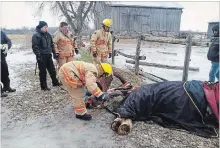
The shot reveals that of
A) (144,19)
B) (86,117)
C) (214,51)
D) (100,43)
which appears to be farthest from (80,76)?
(144,19)

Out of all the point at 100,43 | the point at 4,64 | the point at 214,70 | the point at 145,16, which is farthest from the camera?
the point at 145,16

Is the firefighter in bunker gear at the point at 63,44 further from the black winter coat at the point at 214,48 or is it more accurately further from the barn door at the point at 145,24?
the barn door at the point at 145,24

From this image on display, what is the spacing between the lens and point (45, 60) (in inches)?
265

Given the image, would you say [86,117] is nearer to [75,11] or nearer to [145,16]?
[75,11]

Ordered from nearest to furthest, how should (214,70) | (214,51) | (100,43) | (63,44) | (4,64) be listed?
(4,64), (214,51), (214,70), (63,44), (100,43)

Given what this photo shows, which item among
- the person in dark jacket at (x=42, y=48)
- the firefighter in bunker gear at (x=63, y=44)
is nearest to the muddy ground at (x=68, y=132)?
the person in dark jacket at (x=42, y=48)

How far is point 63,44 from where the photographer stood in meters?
7.14

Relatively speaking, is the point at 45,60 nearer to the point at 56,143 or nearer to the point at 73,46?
the point at 73,46

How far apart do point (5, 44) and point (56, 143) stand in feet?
11.4

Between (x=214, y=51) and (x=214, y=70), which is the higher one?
(x=214, y=51)

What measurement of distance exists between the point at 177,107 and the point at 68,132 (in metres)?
1.83

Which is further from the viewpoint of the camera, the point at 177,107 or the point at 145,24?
the point at 145,24

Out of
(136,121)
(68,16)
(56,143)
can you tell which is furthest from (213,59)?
(68,16)

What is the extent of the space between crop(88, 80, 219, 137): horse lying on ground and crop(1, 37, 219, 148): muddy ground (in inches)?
7.8
